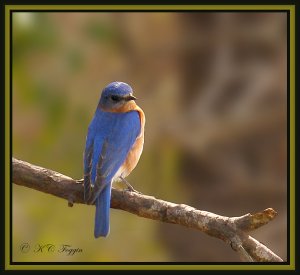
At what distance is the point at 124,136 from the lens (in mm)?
7160

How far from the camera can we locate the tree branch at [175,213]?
566 centimetres

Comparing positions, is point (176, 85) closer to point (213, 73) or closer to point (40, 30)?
point (213, 73)

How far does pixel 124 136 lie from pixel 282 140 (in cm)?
408

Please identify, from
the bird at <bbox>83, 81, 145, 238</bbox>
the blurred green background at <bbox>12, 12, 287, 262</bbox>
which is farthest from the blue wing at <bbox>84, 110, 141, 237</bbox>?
the blurred green background at <bbox>12, 12, 287, 262</bbox>

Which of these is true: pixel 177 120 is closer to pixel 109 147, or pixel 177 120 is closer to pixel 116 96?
pixel 116 96

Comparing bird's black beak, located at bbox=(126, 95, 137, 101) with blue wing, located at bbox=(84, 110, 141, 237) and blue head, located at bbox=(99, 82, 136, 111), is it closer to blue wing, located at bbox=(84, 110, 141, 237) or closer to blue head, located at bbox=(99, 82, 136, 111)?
blue head, located at bbox=(99, 82, 136, 111)

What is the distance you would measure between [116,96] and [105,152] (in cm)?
68

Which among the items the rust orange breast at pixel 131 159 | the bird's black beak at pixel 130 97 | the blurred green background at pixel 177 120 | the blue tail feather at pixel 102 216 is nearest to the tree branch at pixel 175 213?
the blue tail feather at pixel 102 216

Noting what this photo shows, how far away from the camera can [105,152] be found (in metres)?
6.90

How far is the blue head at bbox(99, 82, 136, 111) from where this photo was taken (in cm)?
734

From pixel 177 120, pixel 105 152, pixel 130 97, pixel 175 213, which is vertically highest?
pixel 177 120

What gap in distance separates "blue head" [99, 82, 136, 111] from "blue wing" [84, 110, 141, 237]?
8cm

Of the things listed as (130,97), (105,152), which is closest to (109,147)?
(105,152)
